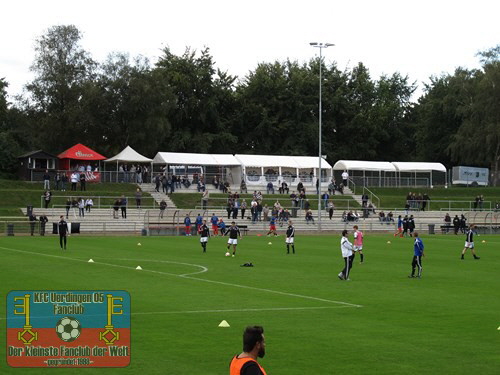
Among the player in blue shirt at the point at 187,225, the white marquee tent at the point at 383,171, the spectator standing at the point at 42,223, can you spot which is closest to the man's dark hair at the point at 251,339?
the spectator standing at the point at 42,223

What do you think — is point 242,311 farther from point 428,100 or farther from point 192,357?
point 428,100

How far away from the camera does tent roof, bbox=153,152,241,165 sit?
8944cm

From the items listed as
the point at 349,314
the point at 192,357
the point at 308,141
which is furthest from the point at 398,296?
the point at 308,141

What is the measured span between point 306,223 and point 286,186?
13.9 m

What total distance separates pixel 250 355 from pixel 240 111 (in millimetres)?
103776

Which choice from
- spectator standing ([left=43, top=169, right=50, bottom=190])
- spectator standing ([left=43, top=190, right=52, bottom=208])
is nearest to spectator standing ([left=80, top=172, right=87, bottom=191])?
spectator standing ([left=43, top=169, right=50, bottom=190])

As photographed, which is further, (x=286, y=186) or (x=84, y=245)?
(x=286, y=186)

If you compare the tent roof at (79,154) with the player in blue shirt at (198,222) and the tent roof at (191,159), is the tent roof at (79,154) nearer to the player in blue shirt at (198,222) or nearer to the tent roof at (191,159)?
the tent roof at (191,159)

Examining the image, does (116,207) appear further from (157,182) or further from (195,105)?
(195,105)

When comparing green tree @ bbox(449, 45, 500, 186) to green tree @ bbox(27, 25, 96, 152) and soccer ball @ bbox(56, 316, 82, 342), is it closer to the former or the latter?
green tree @ bbox(27, 25, 96, 152)

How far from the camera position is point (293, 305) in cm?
2488

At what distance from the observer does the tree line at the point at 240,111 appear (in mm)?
95250

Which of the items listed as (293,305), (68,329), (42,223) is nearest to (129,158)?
(42,223)

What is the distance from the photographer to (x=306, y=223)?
74375 mm
